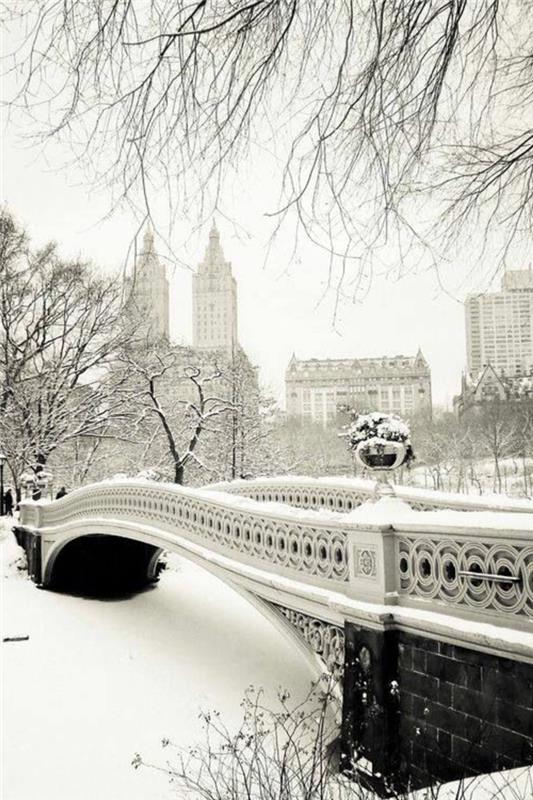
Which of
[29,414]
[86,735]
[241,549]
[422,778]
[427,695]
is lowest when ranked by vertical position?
[86,735]

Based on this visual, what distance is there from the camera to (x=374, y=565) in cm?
562

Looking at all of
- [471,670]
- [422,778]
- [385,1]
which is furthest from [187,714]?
[385,1]

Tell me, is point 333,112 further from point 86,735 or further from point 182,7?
point 86,735

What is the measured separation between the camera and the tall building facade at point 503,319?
4431 mm

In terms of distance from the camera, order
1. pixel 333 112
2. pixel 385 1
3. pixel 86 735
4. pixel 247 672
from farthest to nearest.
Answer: pixel 247 672 < pixel 86 735 < pixel 333 112 < pixel 385 1

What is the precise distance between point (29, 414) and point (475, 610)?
18.0m

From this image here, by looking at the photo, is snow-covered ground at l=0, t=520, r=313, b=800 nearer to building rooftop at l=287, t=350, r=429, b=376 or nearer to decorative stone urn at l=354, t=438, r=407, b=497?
decorative stone urn at l=354, t=438, r=407, b=497

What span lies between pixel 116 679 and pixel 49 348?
1553cm

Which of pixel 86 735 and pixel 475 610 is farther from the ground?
pixel 475 610

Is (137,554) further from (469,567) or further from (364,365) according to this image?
(364,365)

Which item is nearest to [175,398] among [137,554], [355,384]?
[137,554]

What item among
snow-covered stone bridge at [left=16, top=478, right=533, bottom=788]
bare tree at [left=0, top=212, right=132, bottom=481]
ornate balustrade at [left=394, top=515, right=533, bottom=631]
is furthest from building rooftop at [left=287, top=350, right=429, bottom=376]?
ornate balustrade at [left=394, top=515, right=533, bottom=631]

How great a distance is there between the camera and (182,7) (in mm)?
2896

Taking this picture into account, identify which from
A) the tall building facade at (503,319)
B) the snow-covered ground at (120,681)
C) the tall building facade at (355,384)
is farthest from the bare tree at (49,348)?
the tall building facade at (355,384)
